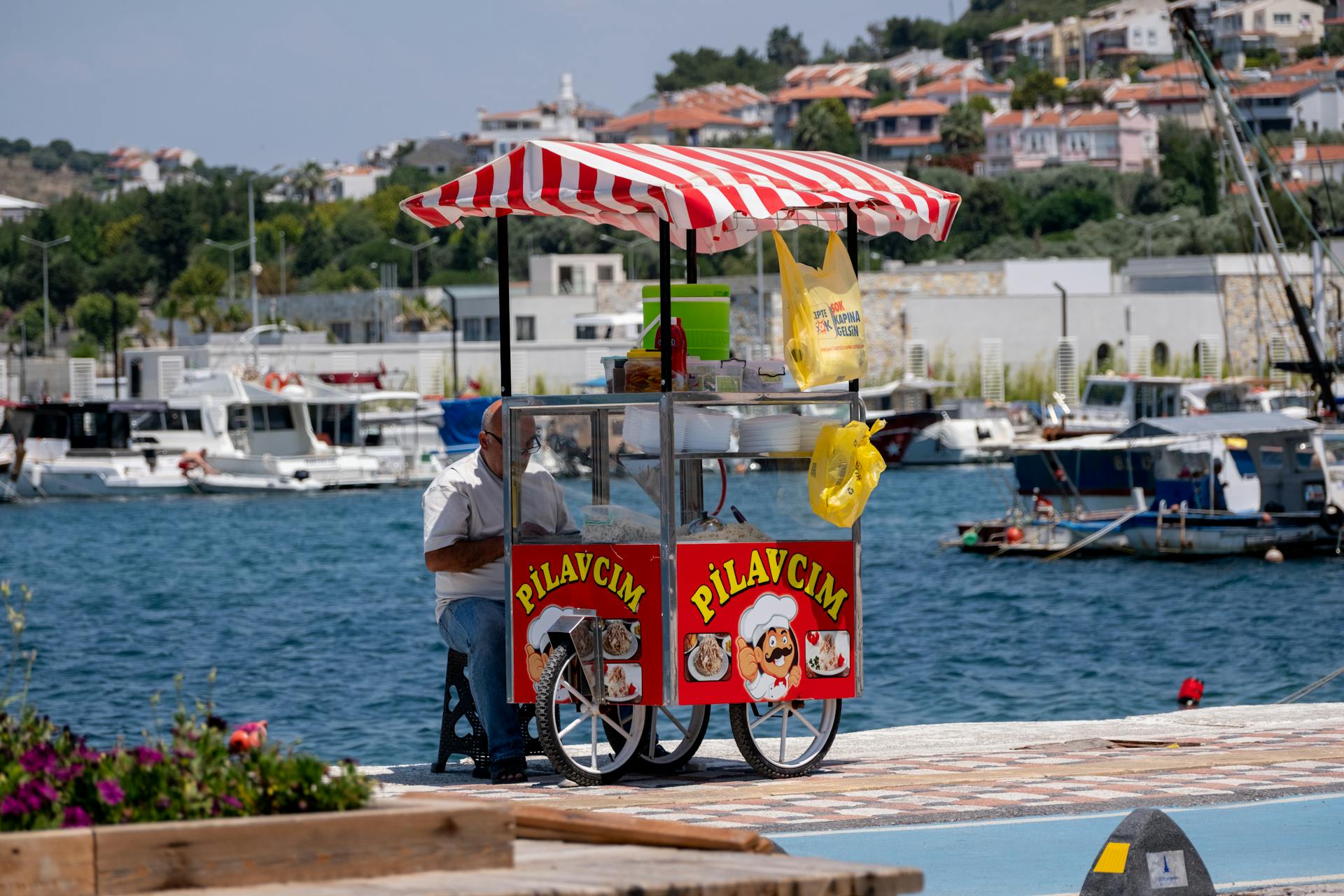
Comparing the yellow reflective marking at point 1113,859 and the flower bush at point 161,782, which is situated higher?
the flower bush at point 161,782

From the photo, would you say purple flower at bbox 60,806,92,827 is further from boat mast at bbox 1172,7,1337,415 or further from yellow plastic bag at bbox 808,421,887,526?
boat mast at bbox 1172,7,1337,415

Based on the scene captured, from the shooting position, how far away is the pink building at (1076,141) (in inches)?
7082

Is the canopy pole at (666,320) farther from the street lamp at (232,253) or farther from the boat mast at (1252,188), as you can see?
the street lamp at (232,253)

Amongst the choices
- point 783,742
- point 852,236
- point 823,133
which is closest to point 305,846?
point 783,742

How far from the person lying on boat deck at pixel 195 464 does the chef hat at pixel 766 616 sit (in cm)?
5964

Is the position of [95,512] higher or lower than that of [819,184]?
lower

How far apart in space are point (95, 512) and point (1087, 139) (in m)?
135

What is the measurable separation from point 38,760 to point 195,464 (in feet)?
208

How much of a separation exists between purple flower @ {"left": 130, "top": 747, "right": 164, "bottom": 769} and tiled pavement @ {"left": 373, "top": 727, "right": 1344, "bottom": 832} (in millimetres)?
3051

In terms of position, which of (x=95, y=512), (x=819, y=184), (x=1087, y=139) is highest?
(x=1087, y=139)

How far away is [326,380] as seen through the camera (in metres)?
84.2

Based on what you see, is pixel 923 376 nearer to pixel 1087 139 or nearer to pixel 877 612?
pixel 877 612

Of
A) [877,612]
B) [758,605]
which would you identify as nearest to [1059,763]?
[758,605]

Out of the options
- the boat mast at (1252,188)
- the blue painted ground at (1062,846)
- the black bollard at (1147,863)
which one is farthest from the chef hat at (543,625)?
the boat mast at (1252,188)
